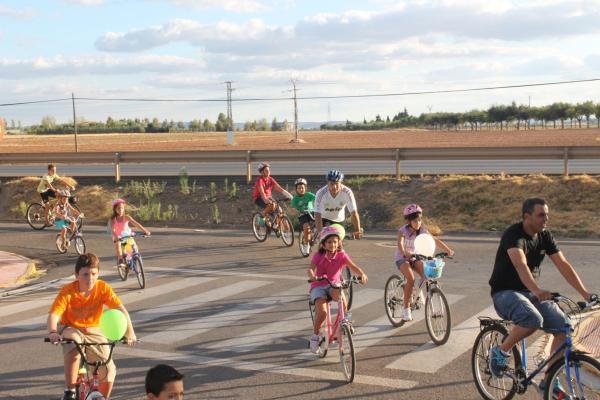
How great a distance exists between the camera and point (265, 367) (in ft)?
27.1

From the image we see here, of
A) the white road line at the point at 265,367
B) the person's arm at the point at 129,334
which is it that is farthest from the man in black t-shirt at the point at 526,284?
the person's arm at the point at 129,334

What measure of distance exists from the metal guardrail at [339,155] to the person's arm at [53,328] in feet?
62.4

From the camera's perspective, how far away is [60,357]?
29.0 ft

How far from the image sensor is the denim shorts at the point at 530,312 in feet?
20.1

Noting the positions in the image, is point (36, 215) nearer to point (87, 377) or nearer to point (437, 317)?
point (437, 317)

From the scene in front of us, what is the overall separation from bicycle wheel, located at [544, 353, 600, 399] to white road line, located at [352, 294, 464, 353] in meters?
3.41

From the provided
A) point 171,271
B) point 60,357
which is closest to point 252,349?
point 60,357

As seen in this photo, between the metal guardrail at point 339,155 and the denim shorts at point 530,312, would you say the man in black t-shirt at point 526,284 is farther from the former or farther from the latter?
the metal guardrail at point 339,155

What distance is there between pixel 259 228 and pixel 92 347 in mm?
11962

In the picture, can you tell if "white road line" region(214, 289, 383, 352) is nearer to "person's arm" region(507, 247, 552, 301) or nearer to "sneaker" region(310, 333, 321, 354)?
"sneaker" region(310, 333, 321, 354)

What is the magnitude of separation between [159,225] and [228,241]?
4602 mm

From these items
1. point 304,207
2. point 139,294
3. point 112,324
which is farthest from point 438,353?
point 304,207

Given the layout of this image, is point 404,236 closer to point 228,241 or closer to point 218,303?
point 218,303

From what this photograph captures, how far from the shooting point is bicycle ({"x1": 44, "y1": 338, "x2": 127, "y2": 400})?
5660mm
